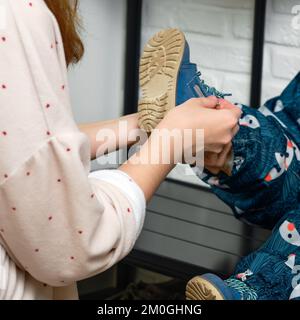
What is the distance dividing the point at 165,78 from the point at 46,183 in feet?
1.53

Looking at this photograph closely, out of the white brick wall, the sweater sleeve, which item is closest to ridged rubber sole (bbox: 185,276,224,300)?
the sweater sleeve

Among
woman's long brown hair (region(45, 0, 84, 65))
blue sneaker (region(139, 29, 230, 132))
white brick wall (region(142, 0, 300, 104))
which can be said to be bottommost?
white brick wall (region(142, 0, 300, 104))

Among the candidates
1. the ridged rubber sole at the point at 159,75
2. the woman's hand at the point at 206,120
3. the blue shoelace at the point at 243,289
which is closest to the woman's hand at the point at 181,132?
the woman's hand at the point at 206,120

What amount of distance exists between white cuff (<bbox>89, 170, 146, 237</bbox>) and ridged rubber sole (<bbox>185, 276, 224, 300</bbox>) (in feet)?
0.88

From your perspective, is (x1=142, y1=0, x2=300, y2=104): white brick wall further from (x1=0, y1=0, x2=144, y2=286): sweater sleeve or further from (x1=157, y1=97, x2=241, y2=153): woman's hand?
(x1=0, y1=0, x2=144, y2=286): sweater sleeve

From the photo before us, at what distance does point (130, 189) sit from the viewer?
866mm

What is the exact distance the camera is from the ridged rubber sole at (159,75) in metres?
1.16

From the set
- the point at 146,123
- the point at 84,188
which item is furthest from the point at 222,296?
the point at 84,188

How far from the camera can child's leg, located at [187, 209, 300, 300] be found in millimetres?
1118

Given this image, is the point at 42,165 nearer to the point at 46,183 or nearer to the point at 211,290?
the point at 46,183

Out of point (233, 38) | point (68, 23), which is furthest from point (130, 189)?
point (233, 38)

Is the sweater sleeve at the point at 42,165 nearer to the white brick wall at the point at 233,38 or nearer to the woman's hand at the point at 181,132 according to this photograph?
the woman's hand at the point at 181,132
